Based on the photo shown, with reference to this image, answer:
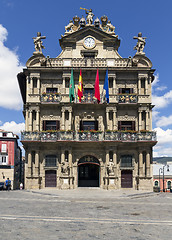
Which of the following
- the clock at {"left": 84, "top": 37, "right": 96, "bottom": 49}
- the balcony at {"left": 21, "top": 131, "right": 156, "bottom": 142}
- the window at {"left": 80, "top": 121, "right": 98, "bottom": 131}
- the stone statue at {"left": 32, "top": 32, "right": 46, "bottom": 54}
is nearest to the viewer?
the balcony at {"left": 21, "top": 131, "right": 156, "bottom": 142}

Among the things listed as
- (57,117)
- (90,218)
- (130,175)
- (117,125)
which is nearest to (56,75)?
(57,117)

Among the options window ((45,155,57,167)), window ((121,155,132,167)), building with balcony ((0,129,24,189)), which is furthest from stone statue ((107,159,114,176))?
building with balcony ((0,129,24,189))

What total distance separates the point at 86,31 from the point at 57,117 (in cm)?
1216

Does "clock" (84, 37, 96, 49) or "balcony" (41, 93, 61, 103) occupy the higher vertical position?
"clock" (84, 37, 96, 49)

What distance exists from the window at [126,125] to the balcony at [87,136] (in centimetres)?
126

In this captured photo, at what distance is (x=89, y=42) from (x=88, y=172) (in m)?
17.2

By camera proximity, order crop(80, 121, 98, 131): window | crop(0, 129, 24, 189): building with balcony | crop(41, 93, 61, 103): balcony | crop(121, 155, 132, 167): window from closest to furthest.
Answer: crop(121, 155, 132, 167): window
crop(41, 93, 61, 103): balcony
crop(80, 121, 98, 131): window
crop(0, 129, 24, 189): building with balcony

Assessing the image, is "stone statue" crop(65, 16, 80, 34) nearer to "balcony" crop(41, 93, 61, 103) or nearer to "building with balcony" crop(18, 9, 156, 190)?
"building with balcony" crop(18, 9, 156, 190)

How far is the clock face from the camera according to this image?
3625cm

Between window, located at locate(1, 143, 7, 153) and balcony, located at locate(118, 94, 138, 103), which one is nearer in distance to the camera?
balcony, located at locate(118, 94, 138, 103)

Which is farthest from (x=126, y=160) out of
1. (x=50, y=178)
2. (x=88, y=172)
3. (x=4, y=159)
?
(x=4, y=159)

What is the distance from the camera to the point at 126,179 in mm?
33344

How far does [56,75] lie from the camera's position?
1387 inches

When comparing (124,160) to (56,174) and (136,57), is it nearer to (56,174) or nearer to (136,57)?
(56,174)
